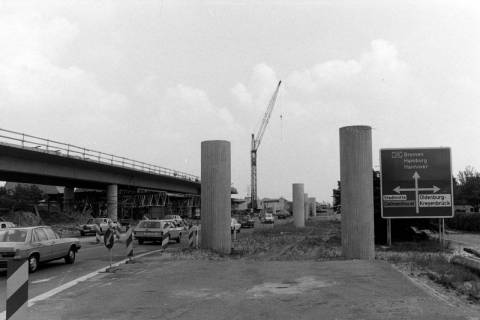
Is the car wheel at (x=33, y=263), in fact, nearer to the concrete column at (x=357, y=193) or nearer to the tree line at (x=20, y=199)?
the concrete column at (x=357, y=193)

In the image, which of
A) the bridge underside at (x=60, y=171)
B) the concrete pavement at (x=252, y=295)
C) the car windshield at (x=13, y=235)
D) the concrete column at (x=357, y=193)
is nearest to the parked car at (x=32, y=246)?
the car windshield at (x=13, y=235)

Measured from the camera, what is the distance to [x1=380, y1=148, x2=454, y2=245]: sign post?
20578mm

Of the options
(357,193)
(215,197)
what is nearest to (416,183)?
(357,193)

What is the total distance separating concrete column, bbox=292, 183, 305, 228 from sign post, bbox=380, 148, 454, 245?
1310 inches

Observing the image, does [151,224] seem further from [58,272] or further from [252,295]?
[252,295]

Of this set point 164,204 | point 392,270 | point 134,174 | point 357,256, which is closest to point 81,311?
point 392,270

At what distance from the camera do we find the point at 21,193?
6259 cm

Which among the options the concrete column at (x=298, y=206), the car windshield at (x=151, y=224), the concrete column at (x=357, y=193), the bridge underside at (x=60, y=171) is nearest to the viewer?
the concrete column at (x=357, y=193)

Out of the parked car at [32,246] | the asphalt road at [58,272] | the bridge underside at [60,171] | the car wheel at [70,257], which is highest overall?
the bridge underside at [60,171]

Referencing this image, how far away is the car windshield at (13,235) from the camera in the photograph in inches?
594

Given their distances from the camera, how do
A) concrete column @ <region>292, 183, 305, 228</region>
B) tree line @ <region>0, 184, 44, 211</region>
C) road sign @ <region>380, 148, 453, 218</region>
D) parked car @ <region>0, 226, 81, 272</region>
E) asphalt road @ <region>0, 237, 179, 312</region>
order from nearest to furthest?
asphalt road @ <region>0, 237, 179, 312</region>
parked car @ <region>0, 226, 81, 272</region>
road sign @ <region>380, 148, 453, 218</region>
concrete column @ <region>292, 183, 305, 228</region>
tree line @ <region>0, 184, 44, 211</region>

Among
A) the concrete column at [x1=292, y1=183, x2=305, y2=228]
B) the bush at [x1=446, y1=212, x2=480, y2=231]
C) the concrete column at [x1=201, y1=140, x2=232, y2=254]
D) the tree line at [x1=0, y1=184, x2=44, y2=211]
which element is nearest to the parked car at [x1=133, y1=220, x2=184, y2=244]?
the concrete column at [x1=201, y1=140, x2=232, y2=254]

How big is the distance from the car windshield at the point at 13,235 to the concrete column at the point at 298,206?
4056cm

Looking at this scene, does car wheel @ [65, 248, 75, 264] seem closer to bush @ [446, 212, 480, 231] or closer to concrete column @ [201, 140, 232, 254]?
concrete column @ [201, 140, 232, 254]
